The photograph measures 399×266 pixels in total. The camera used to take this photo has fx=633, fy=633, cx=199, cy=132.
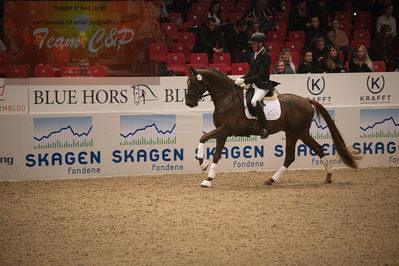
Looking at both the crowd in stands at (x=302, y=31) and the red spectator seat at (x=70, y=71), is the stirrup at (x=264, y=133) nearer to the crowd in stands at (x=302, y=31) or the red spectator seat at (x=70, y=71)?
the crowd in stands at (x=302, y=31)

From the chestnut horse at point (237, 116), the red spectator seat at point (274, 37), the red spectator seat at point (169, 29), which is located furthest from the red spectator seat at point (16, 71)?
the red spectator seat at point (274, 37)

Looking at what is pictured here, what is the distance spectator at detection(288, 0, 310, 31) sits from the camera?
16406mm

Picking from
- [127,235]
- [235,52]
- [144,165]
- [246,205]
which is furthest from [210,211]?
[235,52]

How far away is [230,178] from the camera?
1182 cm

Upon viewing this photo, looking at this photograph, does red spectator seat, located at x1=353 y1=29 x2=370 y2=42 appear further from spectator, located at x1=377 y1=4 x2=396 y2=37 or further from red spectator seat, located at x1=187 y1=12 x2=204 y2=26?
red spectator seat, located at x1=187 y1=12 x2=204 y2=26

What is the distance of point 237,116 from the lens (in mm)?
10773

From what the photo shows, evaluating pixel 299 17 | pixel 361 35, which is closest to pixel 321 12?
pixel 299 17

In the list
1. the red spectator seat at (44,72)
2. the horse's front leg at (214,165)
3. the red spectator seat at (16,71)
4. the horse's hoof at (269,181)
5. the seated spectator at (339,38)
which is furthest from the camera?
the seated spectator at (339,38)

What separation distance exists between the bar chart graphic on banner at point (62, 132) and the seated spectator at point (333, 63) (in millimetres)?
5194

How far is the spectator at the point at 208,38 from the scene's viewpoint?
14883 millimetres

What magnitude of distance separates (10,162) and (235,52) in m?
6.32

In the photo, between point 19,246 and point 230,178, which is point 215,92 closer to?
point 230,178

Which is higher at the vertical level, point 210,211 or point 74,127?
point 74,127

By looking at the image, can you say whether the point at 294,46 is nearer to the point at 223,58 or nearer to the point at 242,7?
the point at 223,58
